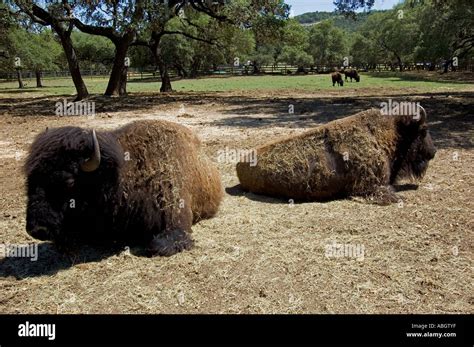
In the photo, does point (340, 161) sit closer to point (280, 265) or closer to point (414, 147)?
Result: point (414, 147)

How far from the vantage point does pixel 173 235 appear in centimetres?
538

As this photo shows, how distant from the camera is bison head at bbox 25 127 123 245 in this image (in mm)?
4426

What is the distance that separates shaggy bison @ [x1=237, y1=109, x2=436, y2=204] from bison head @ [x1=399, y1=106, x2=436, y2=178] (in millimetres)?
18

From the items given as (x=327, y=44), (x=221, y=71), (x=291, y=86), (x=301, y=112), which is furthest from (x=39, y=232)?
(x=327, y=44)

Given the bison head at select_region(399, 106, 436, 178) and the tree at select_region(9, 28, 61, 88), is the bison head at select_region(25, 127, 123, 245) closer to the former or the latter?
the bison head at select_region(399, 106, 436, 178)

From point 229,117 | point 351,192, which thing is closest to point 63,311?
point 351,192

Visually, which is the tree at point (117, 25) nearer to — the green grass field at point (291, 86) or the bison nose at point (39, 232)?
the green grass field at point (291, 86)

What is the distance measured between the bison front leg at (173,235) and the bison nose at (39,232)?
1243 mm

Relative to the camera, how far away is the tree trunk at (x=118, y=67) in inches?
1039

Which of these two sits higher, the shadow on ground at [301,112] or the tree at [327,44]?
the tree at [327,44]

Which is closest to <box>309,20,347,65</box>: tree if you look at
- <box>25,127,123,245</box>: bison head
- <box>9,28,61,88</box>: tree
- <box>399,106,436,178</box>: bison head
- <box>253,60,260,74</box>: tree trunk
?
<box>253,60,260,74</box>: tree trunk

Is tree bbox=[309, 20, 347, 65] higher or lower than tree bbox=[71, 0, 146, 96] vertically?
higher

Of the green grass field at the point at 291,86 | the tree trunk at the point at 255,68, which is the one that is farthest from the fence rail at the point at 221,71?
the green grass field at the point at 291,86

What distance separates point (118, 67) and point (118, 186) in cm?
2368
